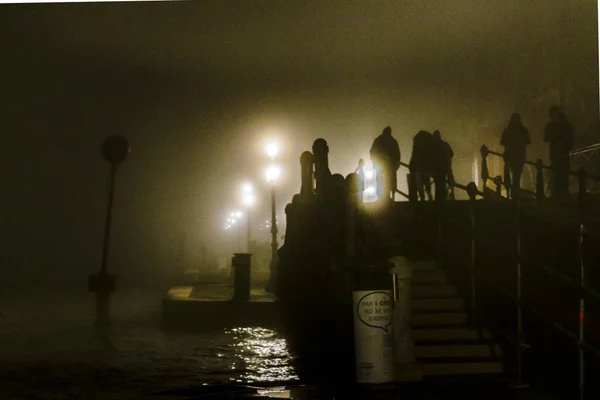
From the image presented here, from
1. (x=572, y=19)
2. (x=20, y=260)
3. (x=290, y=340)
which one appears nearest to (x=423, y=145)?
(x=290, y=340)

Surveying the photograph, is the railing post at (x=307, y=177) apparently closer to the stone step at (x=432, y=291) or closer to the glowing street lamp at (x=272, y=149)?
the glowing street lamp at (x=272, y=149)

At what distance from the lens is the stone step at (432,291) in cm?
972

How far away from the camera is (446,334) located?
8820mm

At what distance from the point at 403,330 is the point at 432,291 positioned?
6.84 ft

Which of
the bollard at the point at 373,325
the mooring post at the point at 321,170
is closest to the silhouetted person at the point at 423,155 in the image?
the mooring post at the point at 321,170

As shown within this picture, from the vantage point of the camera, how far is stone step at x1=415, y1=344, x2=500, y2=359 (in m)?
8.49

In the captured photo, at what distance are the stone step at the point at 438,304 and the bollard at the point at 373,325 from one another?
2.31 metres

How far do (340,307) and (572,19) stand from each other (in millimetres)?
21863

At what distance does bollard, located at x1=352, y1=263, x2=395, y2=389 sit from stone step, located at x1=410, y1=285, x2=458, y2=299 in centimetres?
260

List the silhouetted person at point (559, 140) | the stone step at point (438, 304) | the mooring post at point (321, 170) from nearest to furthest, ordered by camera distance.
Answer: the stone step at point (438, 304) → the mooring post at point (321, 170) → the silhouetted person at point (559, 140)

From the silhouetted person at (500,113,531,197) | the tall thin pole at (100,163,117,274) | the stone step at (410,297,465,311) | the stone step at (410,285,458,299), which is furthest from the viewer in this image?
the silhouetted person at (500,113,531,197)

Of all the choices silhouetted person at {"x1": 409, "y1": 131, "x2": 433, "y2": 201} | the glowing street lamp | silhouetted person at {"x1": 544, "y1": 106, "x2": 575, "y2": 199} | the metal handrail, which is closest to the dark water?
the metal handrail

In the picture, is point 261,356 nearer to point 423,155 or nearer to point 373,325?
point 373,325

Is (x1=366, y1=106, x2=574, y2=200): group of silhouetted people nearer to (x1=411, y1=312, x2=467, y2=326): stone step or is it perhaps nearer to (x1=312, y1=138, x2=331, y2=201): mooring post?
(x1=312, y1=138, x2=331, y2=201): mooring post
